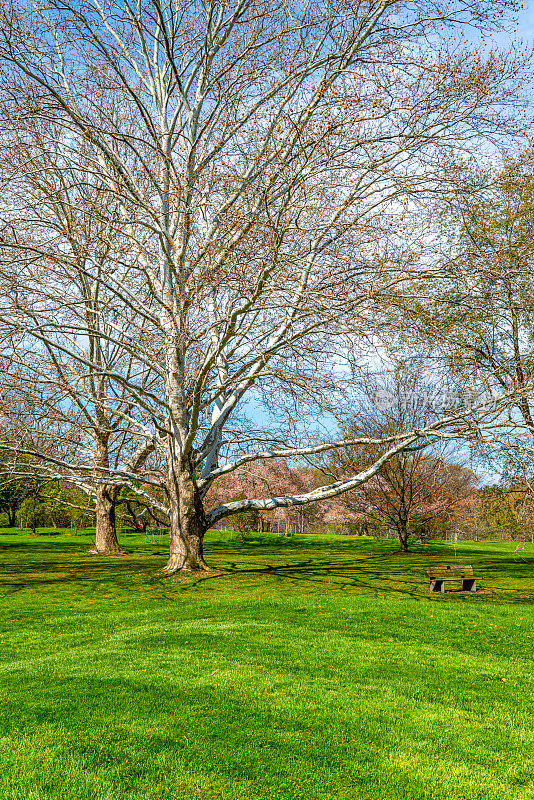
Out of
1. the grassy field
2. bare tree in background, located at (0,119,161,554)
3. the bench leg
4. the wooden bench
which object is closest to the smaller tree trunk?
bare tree in background, located at (0,119,161,554)

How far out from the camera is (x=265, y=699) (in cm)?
468

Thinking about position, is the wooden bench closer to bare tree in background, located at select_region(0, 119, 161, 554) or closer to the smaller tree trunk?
bare tree in background, located at select_region(0, 119, 161, 554)

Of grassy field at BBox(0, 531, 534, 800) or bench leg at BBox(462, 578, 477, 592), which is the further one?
bench leg at BBox(462, 578, 477, 592)

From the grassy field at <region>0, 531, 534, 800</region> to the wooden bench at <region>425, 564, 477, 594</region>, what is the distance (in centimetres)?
155

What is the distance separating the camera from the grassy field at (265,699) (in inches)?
133

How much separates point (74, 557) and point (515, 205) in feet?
64.1

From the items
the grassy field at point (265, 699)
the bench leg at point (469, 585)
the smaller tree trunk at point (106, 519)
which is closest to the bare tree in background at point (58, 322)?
the smaller tree trunk at point (106, 519)

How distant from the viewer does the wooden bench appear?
11805 millimetres

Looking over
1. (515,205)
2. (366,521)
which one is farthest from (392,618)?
(366,521)

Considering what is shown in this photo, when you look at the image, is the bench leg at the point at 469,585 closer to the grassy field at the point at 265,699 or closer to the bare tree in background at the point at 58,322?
the grassy field at the point at 265,699

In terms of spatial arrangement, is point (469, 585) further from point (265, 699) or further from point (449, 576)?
point (265, 699)

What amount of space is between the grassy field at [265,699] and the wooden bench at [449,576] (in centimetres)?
155

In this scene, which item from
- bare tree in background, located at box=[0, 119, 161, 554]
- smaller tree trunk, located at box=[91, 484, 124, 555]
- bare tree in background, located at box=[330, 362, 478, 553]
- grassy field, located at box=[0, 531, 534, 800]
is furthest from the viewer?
bare tree in background, located at box=[330, 362, 478, 553]

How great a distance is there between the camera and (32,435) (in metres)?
14.1
